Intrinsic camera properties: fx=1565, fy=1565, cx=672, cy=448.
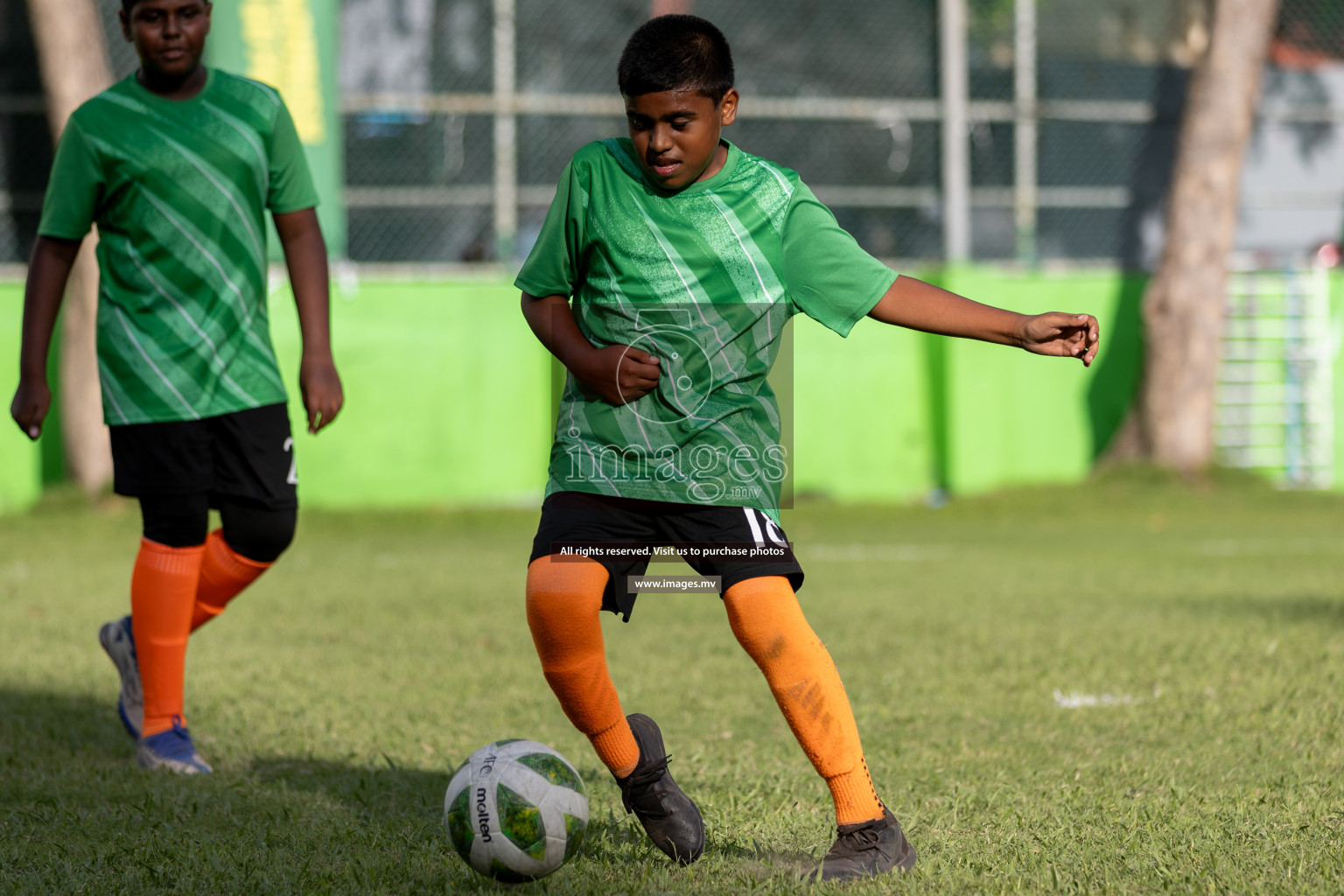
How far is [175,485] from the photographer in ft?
14.0

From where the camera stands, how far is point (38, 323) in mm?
4301

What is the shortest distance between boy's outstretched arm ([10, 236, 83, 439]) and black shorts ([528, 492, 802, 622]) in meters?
1.79

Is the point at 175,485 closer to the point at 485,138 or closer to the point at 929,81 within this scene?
the point at 485,138

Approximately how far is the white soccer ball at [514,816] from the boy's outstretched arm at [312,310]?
57.9 inches

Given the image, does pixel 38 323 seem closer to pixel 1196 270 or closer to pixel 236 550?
pixel 236 550

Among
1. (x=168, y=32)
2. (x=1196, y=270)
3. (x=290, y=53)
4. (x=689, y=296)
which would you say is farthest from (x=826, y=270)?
(x=1196, y=270)

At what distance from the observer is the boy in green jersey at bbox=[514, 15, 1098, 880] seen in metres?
3.20

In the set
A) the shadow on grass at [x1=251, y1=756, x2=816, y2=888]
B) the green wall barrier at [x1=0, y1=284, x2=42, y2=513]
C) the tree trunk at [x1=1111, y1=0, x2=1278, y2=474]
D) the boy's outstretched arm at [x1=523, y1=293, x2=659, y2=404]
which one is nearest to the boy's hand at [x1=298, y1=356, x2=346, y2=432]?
the shadow on grass at [x1=251, y1=756, x2=816, y2=888]

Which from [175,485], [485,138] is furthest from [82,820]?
[485,138]

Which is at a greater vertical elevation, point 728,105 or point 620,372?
point 728,105

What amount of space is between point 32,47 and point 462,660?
1041 cm

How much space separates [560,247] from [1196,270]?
12501 mm

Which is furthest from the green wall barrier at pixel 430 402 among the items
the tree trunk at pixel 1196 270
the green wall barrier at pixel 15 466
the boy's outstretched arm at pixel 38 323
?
the boy's outstretched arm at pixel 38 323

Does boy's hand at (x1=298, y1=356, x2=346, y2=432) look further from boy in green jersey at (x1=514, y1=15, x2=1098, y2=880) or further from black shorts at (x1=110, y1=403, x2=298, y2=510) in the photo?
boy in green jersey at (x1=514, y1=15, x2=1098, y2=880)
